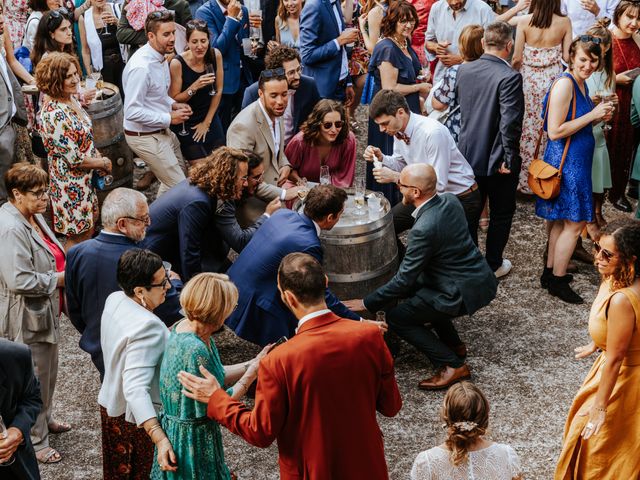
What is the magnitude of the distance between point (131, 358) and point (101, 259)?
0.83 meters

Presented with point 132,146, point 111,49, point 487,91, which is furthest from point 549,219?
point 111,49

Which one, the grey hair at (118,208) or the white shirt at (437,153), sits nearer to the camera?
the grey hair at (118,208)

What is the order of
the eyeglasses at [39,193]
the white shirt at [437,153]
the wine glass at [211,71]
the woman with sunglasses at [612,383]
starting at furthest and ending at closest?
the wine glass at [211,71] < the white shirt at [437,153] < the eyeglasses at [39,193] < the woman with sunglasses at [612,383]

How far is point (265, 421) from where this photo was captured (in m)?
3.41

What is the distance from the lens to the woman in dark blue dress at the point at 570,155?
592 cm

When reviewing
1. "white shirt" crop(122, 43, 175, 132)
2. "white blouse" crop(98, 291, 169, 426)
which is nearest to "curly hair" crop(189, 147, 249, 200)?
"white blouse" crop(98, 291, 169, 426)

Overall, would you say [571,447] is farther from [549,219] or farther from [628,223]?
[549,219]

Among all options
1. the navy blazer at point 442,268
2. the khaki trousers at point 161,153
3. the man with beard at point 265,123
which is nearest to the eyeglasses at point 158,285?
the navy blazer at point 442,268

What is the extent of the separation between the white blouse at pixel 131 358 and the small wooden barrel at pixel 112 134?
11.1ft

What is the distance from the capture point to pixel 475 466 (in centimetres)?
348

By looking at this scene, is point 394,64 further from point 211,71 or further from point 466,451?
point 466,451

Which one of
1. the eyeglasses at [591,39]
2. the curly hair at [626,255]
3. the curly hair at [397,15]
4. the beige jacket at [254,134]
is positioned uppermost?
the eyeglasses at [591,39]

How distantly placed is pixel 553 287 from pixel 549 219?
1.62ft

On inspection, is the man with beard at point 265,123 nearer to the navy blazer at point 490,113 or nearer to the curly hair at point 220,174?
the curly hair at point 220,174
